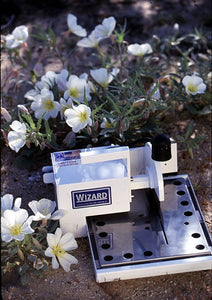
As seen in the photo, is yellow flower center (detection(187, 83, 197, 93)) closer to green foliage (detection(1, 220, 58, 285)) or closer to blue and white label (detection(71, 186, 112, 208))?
blue and white label (detection(71, 186, 112, 208))

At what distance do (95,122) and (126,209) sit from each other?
1.51 ft

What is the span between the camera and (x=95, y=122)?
284cm

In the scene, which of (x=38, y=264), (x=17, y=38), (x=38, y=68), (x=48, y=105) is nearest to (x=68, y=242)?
(x=38, y=264)

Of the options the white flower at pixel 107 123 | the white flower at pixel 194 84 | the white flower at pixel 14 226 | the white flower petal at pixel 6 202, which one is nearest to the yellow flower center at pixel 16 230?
the white flower at pixel 14 226

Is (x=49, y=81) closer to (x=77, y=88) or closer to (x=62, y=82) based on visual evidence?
(x=62, y=82)

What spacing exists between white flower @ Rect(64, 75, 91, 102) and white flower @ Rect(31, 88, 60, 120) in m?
0.08

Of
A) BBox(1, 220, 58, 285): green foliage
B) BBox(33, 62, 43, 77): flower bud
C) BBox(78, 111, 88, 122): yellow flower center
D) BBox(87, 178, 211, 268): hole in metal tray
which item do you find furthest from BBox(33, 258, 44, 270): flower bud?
BBox(33, 62, 43, 77): flower bud

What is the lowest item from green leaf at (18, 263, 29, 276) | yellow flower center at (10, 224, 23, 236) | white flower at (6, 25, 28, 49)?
green leaf at (18, 263, 29, 276)

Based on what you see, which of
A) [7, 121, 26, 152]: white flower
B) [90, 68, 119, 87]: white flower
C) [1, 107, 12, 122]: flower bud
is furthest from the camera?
[90, 68, 119, 87]: white flower

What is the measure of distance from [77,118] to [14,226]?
22.5 inches

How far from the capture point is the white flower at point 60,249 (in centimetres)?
248

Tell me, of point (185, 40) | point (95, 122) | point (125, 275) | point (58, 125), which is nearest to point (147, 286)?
point (125, 275)

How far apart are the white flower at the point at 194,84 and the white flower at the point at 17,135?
2.68 feet

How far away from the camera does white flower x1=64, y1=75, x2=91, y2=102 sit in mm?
3004
